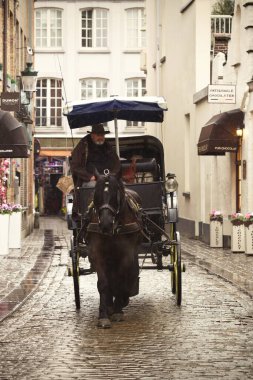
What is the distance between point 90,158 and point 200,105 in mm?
19281

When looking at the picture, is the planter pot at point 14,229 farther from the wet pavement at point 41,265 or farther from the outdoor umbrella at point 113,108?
the outdoor umbrella at point 113,108

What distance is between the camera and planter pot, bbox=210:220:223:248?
2819cm

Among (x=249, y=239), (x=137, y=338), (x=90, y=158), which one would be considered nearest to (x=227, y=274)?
(x=249, y=239)

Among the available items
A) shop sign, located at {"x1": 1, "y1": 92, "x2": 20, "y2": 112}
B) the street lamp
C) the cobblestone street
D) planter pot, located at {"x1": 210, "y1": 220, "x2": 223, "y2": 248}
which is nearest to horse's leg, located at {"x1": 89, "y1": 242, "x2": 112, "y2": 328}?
the cobblestone street

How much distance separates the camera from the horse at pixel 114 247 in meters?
12.0

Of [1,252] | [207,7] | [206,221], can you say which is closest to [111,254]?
[1,252]

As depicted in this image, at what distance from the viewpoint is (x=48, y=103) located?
5756 cm

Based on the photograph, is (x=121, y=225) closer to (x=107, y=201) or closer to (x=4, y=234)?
(x=107, y=201)

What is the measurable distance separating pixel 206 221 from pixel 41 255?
781cm

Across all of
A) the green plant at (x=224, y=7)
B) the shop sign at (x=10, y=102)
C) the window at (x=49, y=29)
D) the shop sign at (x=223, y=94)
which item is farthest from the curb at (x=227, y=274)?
the window at (x=49, y=29)

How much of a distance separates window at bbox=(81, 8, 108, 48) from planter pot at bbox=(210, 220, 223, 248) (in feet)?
101

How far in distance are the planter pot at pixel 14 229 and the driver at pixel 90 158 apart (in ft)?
43.7

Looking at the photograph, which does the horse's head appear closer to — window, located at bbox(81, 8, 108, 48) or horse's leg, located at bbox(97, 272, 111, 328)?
horse's leg, located at bbox(97, 272, 111, 328)

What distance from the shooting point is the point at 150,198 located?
14000mm
